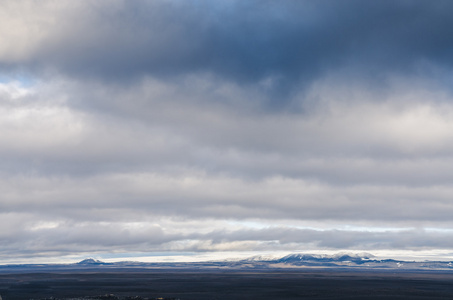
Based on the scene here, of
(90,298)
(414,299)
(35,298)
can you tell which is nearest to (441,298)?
(414,299)

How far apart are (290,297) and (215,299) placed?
70.5 ft

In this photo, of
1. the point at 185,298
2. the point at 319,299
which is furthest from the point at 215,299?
the point at 319,299

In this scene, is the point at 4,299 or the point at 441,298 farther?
the point at 441,298

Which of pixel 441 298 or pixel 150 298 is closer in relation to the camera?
pixel 150 298

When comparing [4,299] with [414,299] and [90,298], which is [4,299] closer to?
[90,298]

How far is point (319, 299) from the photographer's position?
419 ft

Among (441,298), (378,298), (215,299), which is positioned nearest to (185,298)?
(215,299)

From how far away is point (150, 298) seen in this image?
126875 millimetres

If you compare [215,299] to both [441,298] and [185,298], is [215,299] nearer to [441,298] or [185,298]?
[185,298]

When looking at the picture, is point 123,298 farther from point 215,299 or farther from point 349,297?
point 349,297

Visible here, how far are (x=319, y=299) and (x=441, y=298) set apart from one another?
1376 inches

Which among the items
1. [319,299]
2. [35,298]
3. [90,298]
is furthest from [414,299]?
[35,298]

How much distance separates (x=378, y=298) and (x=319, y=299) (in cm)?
1526

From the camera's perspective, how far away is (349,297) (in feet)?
433
